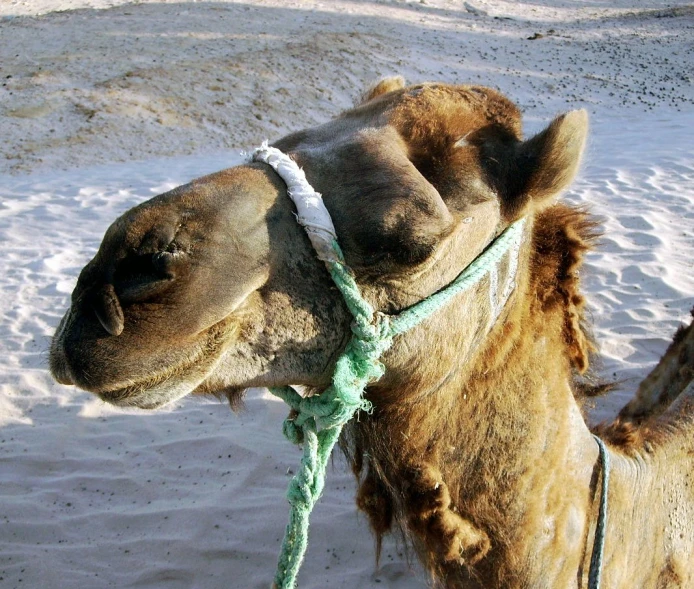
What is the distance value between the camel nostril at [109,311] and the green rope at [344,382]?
1.56 feet

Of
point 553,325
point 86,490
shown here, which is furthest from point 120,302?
point 86,490

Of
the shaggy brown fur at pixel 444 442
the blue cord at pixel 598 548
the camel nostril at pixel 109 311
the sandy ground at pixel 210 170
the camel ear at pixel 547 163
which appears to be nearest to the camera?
the camel nostril at pixel 109 311

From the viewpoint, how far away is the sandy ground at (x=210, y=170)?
3439mm

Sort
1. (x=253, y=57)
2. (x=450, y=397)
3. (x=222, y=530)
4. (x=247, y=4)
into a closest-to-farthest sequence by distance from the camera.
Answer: (x=450, y=397), (x=222, y=530), (x=253, y=57), (x=247, y=4)

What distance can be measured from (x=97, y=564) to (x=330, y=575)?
101 centimetres

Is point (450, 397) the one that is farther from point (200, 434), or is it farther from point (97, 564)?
point (200, 434)

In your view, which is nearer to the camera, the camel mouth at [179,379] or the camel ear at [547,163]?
the camel mouth at [179,379]

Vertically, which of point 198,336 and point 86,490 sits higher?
point 198,336

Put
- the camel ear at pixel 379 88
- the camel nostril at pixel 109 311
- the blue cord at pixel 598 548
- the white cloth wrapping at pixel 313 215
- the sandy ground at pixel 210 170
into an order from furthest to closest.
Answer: the sandy ground at pixel 210 170
the camel ear at pixel 379 88
the blue cord at pixel 598 548
the white cloth wrapping at pixel 313 215
the camel nostril at pixel 109 311

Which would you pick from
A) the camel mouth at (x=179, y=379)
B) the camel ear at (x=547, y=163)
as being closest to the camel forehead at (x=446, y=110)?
the camel ear at (x=547, y=163)

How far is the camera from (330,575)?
324 centimetres

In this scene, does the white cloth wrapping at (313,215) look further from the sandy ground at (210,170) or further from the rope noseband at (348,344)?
the sandy ground at (210,170)

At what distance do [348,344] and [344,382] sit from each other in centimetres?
10

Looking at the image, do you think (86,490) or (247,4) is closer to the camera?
(86,490)
